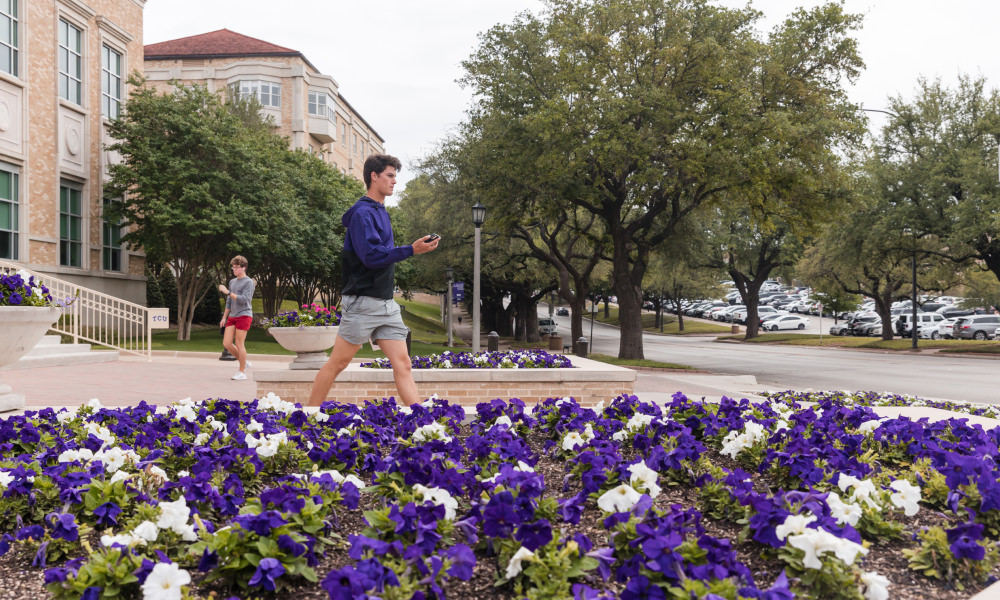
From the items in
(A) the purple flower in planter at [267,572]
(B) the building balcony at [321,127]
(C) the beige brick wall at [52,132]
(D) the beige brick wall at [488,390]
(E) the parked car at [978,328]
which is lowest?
(E) the parked car at [978,328]

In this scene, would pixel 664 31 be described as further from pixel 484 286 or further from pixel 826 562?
pixel 484 286

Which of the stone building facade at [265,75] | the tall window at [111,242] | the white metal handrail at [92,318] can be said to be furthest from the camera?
the stone building facade at [265,75]

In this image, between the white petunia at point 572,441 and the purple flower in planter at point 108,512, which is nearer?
the purple flower in planter at point 108,512

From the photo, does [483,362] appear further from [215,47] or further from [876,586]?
[215,47]

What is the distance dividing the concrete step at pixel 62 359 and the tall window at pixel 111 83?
36.8ft

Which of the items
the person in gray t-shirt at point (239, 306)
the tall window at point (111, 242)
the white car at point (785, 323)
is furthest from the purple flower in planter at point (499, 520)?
the white car at point (785, 323)

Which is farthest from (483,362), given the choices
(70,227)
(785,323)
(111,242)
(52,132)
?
(785,323)

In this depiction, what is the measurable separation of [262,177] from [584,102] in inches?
436

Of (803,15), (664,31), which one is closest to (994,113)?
(803,15)

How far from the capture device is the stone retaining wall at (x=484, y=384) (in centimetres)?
711

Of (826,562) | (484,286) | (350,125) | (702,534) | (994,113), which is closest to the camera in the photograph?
(826,562)

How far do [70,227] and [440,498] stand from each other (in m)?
22.1

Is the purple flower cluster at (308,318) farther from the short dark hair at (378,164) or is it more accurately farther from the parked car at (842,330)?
the parked car at (842,330)

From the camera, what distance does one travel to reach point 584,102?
18.4m
